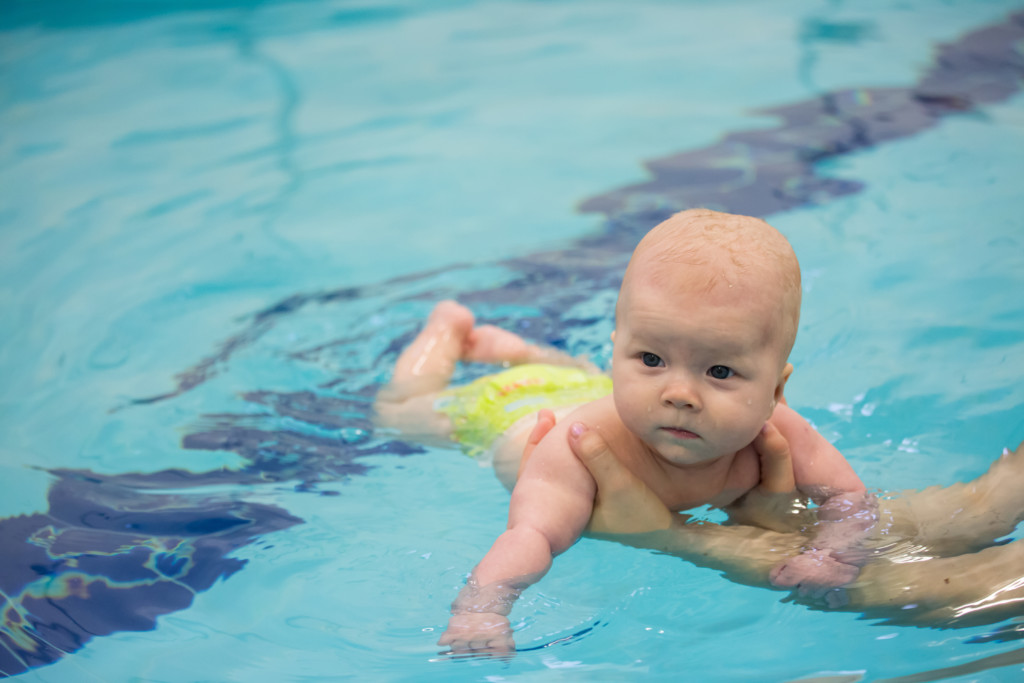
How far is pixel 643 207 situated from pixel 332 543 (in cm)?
288

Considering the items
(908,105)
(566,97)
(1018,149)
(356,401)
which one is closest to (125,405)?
(356,401)

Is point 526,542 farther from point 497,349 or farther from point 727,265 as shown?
point 497,349

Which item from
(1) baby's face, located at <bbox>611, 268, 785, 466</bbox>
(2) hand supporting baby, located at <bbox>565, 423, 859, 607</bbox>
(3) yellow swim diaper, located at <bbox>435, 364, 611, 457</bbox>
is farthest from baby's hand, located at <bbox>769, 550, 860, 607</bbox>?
(3) yellow swim diaper, located at <bbox>435, 364, 611, 457</bbox>

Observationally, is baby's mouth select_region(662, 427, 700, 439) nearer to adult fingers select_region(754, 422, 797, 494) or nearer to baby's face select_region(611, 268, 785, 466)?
baby's face select_region(611, 268, 785, 466)

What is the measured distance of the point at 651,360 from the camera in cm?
189

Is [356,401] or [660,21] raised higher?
[660,21]

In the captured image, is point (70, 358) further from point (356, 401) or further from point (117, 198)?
point (117, 198)

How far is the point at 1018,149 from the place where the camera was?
4730mm

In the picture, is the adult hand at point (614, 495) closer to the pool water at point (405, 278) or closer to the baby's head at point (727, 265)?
the pool water at point (405, 278)

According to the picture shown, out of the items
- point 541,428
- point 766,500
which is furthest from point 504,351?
point 766,500

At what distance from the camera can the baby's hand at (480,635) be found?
180 centimetres

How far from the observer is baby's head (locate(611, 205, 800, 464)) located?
180 cm

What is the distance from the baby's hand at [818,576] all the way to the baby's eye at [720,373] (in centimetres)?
48

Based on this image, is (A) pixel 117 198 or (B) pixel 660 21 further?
(B) pixel 660 21
